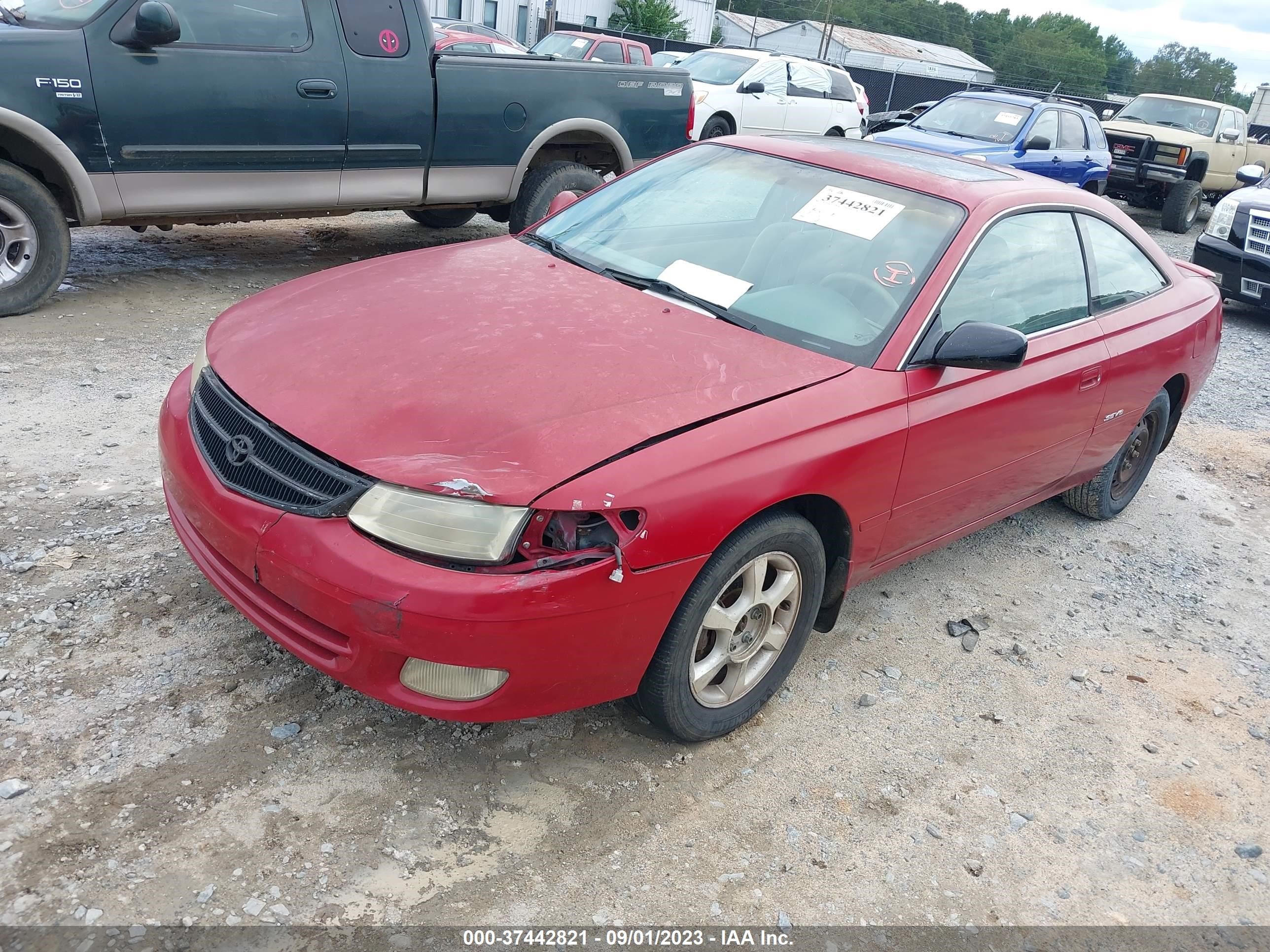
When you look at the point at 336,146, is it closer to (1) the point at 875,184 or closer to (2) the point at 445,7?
(1) the point at 875,184

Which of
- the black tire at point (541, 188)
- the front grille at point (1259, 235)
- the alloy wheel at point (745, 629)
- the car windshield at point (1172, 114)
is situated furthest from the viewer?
the car windshield at point (1172, 114)

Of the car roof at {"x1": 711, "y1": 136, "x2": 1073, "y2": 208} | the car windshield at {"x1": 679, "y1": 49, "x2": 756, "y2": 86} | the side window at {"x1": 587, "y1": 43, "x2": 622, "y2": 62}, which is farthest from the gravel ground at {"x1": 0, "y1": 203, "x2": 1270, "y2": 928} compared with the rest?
the side window at {"x1": 587, "y1": 43, "x2": 622, "y2": 62}

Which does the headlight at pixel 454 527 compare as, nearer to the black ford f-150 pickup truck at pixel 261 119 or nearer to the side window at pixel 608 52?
the black ford f-150 pickup truck at pixel 261 119

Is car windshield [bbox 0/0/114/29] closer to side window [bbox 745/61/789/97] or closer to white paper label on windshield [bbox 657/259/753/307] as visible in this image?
white paper label on windshield [bbox 657/259/753/307]

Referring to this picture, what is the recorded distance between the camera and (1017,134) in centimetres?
1166

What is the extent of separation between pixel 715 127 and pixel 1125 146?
6.17 metres

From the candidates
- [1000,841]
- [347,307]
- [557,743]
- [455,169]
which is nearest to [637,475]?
[557,743]

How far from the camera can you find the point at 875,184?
359 centimetres

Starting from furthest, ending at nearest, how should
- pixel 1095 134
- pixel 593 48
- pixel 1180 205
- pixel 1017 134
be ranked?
pixel 593 48
pixel 1180 205
pixel 1095 134
pixel 1017 134

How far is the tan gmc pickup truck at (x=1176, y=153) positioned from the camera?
46.9 ft

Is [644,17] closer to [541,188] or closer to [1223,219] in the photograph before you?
[1223,219]

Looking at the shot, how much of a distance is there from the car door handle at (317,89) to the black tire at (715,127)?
29.3 feet

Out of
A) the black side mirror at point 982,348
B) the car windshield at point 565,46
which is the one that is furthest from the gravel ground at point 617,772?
the car windshield at point 565,46

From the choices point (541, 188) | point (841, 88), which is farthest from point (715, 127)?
point (541, 188)
